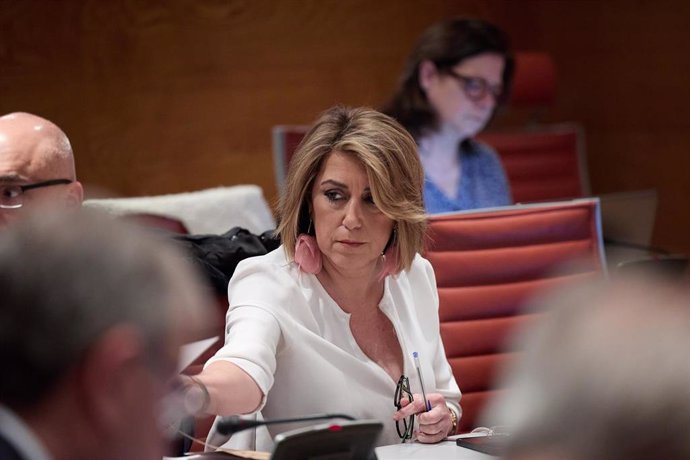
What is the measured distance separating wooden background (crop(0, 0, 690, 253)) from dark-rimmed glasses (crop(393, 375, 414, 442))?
2708mm

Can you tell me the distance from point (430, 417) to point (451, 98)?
7.08ft

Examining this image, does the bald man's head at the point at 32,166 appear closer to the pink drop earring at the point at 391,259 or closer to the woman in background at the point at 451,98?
the pink drop earring at the point at 391,259

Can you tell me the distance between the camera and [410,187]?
230cm

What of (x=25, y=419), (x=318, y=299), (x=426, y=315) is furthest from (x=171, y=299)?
(x=426, y=315)

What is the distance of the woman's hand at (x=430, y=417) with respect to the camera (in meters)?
2.07

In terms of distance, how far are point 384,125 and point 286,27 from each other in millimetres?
3081

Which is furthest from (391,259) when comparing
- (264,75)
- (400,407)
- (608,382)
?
(264,75)

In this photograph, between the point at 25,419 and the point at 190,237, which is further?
the point at 190,237

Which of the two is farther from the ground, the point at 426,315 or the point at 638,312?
the point at 638,312

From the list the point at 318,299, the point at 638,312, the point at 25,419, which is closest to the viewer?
the point at 638,312

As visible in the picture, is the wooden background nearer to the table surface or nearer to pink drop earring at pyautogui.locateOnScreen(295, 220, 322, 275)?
pink drop earring at pyautogui.locateOnScreen(295, 220, 322, 275)

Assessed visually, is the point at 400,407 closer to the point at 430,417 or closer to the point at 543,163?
the point at 430,417

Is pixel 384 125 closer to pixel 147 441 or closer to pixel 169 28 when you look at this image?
pixel 147 441

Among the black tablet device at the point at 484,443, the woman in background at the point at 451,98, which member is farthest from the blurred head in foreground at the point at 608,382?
the woman in background at the point at 451,98
